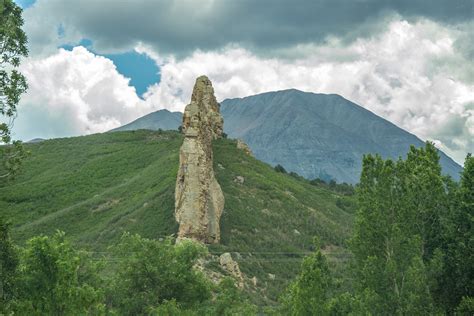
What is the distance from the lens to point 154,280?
33.2 meters

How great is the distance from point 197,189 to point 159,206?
47.4ft

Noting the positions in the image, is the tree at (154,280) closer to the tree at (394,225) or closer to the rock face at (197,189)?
the tree at (394,225)

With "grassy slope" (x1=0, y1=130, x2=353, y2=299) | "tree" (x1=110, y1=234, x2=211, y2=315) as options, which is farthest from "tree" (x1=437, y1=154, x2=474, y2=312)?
"grassy slope" (x1=0, y1=130, x2=353, y2=299)

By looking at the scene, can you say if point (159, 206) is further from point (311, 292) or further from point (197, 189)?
point (311, 292)

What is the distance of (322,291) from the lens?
1238 inches

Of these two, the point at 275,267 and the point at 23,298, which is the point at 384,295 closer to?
the point at 23,298

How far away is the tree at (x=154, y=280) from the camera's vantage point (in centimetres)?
3272

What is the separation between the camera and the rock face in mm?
67000

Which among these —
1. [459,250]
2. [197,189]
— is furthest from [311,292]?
[197,189]

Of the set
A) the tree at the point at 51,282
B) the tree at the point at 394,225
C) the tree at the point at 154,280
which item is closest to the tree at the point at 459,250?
the tree at the point at 394,225

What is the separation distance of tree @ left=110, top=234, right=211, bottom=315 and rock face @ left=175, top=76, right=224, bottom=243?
106 ft

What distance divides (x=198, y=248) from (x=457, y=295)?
16994mm

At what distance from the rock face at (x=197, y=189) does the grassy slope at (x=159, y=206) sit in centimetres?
327

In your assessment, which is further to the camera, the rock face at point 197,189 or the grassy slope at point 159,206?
the grassy slope at point 159,206
